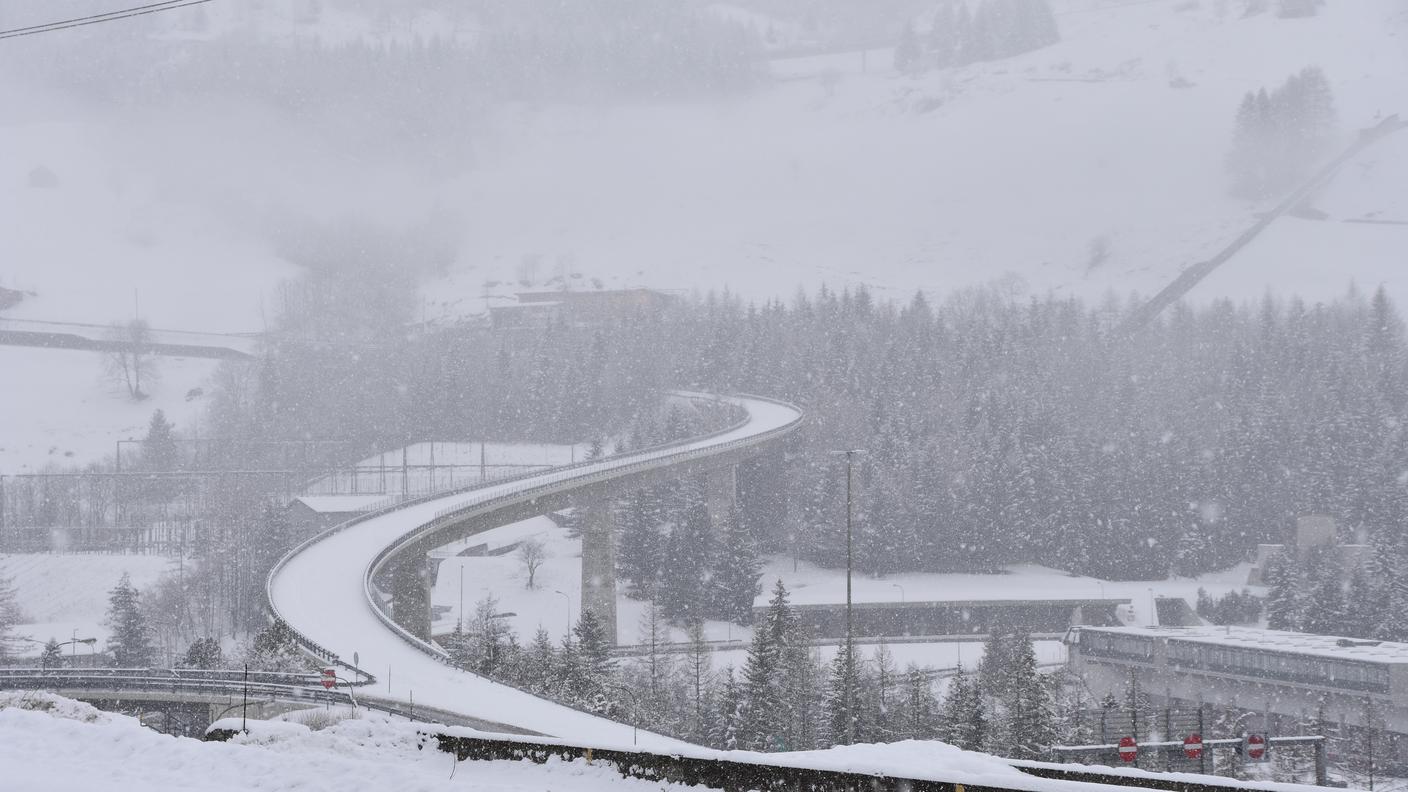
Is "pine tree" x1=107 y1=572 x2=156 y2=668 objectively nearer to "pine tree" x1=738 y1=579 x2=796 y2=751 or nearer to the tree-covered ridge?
"pine tree" x1=738 y1=579 x2=796 y2=751

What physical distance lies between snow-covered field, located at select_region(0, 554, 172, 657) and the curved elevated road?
20332 mm

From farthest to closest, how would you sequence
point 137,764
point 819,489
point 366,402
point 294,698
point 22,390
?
1. point 22,390
2. point 366,402
3. point 819,489
4. point 294,698
5. point 137,764

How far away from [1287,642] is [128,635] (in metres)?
55.1

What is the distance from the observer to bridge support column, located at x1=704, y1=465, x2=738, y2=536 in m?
83.2

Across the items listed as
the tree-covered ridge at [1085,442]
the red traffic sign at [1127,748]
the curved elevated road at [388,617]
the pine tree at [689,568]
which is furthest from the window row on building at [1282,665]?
the red traffic sign at [1127,748]

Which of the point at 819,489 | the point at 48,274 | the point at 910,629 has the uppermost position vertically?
the point at 48,274

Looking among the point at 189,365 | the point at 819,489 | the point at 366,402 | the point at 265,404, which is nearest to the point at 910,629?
the point at 819,489

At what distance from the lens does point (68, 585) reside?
2894 inches

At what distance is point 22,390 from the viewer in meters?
136

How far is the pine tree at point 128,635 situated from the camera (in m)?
56.2

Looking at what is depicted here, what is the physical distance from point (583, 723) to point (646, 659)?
109ft

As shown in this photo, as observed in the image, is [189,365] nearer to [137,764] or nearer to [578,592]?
[578,592]

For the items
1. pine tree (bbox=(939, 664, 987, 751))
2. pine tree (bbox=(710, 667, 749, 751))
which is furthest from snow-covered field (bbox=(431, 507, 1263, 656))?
pine tree (bbox=(939, 664, 987, 751))

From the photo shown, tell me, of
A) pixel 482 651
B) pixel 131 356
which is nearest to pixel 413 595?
pixel 482 651
